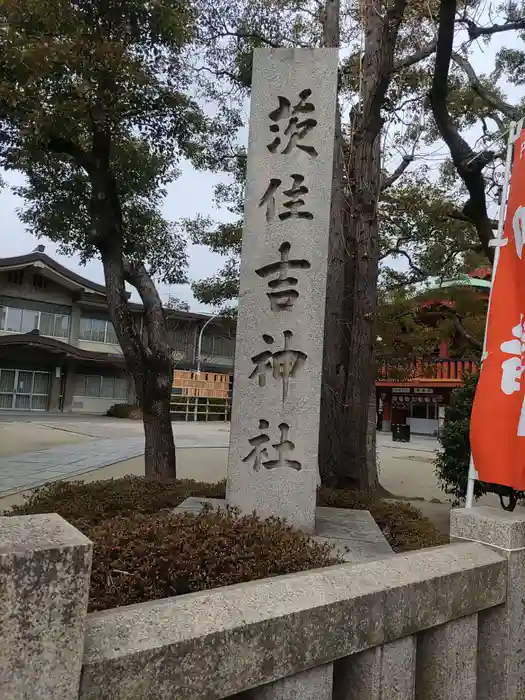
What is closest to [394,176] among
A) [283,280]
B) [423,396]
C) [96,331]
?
[283,280]

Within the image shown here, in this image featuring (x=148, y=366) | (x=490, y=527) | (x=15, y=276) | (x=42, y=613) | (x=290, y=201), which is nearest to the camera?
(x=42, y=613)

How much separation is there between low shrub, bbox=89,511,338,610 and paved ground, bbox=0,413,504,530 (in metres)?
5.39

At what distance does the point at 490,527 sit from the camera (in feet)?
7.27

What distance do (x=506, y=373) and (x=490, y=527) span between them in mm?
1060

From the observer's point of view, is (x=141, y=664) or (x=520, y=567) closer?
(x=141, y=664)

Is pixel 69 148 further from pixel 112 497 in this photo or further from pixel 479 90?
pixel 479 90

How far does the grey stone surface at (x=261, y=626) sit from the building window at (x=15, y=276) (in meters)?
28.6

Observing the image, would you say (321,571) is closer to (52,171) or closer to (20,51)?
(20,51)

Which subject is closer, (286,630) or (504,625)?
(286,630)

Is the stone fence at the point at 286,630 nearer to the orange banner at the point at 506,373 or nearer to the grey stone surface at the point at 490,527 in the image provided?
the grey stone surface at the point at 490,527

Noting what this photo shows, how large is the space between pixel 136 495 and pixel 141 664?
500 cm

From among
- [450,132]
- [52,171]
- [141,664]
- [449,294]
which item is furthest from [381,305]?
[141,664]

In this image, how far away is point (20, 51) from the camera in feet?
19.3

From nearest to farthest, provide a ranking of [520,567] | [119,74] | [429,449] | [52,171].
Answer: [520,567], [119,74], [52,171], [429,449]
